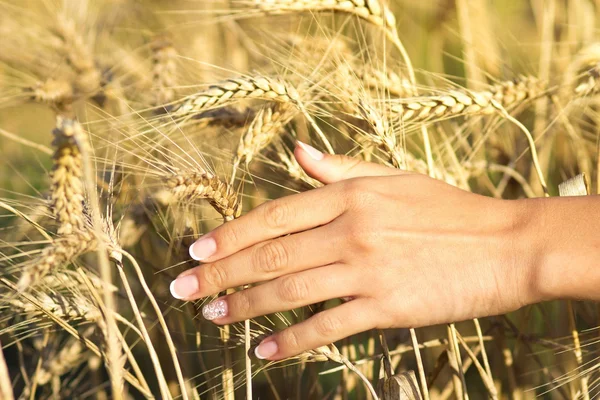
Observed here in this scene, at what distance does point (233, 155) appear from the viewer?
1.06 m

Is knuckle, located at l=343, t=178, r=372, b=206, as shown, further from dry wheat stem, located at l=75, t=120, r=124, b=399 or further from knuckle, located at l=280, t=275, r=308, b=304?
dry wheat stem, located at l=75, t=120, r=124, b=399

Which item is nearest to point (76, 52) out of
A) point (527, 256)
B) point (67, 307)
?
point (67, 307)

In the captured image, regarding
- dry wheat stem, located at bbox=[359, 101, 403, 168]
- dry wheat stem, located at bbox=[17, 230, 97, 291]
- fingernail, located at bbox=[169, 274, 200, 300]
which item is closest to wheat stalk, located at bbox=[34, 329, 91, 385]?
fingernail, located at bbox=[169, 274, 200, 300]

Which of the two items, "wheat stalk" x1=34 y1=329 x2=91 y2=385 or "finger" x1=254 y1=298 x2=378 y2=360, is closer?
"finger" x1=254 y1=298 x2=378 y2=360

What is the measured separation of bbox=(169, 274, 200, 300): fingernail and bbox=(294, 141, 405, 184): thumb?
0.26m

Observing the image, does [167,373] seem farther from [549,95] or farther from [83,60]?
[549,95]

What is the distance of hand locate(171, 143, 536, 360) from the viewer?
91cm

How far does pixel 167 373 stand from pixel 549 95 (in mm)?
1067

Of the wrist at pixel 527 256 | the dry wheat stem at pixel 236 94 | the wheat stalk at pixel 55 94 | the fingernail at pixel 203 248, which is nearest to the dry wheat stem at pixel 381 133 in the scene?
the dry wheat stem at pixel 236 94

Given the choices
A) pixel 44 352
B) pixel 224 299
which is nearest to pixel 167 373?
pixel 44 352

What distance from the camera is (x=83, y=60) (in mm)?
1344

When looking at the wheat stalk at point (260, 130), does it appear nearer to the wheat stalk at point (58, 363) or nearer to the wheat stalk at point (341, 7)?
the wheat stalk at point (341, 7)

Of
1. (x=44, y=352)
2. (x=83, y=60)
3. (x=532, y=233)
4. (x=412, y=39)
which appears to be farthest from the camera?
(x=412, y=39)

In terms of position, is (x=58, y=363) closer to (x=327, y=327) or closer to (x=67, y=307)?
(x=67, y=307)
